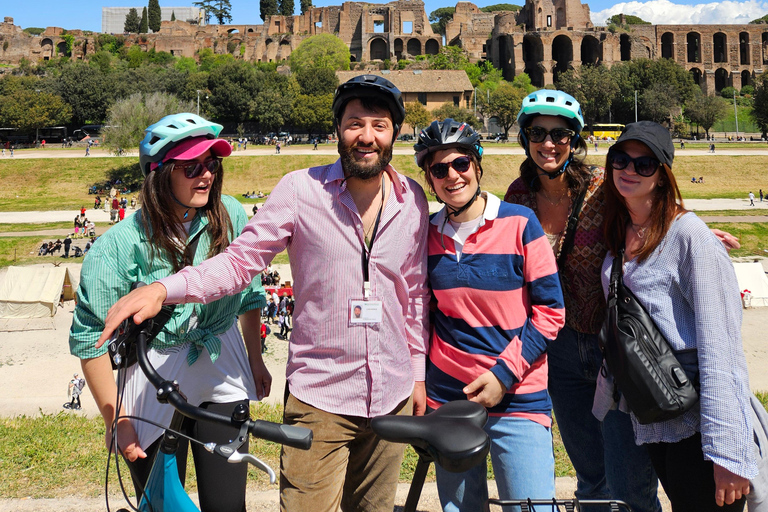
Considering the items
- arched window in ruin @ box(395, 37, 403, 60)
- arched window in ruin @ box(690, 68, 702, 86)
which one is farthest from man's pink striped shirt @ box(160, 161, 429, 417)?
arched window in ruin @ box(690, 68, 702, 86)

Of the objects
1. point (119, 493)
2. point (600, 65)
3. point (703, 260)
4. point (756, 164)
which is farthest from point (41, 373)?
point (600, 65)

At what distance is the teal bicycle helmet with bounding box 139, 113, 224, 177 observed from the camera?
8.38 feet

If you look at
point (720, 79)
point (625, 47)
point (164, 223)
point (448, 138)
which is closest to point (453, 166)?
point (448, 138)

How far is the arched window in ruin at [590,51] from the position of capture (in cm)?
7344

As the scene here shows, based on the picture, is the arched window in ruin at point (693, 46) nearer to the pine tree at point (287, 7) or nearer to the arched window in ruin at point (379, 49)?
the arched window in ruin at point (379, 49)

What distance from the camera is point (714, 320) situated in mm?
Answer: 2391

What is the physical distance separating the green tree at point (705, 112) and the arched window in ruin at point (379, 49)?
126 ft

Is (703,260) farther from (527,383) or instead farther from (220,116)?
(220,116)

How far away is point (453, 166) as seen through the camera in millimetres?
2701

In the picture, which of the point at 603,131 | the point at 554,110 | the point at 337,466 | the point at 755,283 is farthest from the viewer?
the point at 603,131

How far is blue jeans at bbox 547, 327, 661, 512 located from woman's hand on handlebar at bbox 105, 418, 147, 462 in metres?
1.99

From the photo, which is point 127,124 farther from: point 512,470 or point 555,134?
point 512,470

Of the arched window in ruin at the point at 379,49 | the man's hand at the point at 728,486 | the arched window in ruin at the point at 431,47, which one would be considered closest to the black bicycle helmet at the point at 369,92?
the man's hand at the point at 728,486

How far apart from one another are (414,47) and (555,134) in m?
83.4
